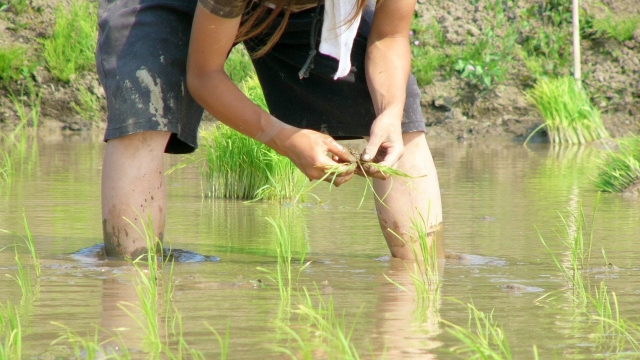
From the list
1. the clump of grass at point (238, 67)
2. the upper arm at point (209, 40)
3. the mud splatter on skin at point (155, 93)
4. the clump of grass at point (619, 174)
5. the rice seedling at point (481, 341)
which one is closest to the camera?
the rice seedling at point (481, 341)

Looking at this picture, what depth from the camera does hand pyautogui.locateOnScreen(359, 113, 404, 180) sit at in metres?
2.57

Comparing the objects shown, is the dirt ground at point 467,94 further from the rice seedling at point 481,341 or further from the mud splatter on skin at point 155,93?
the rice seedling at point 481,341

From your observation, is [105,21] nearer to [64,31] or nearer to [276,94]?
[276,94]

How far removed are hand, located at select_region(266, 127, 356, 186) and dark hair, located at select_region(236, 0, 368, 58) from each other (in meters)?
0.30

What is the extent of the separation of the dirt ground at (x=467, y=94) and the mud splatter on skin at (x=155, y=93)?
7.03m

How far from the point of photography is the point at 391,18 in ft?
8.97

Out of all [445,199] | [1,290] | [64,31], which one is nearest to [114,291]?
[1,290]

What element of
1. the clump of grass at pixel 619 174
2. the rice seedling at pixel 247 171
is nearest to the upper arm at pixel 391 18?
the rice seedling at pixel 247 171

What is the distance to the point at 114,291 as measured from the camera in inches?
90.5

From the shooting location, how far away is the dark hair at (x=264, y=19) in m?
2.48

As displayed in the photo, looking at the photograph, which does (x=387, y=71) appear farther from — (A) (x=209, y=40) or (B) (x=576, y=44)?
(B) (x=576, y=44)

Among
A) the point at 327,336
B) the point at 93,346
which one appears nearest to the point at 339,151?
the point at 327,336

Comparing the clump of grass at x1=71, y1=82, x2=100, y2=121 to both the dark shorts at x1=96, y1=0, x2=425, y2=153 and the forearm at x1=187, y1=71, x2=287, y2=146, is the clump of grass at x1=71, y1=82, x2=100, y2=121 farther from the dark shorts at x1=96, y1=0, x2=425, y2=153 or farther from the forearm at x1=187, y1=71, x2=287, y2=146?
the forearm at x1=187, y1=71, x2=287, y2=146

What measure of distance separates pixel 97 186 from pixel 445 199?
186cm
